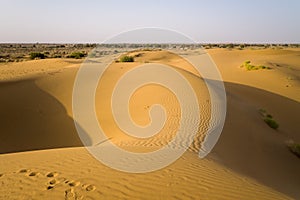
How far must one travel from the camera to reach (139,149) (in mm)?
7309

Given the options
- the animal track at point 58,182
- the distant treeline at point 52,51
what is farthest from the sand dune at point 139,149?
the distant treeline at point 52,51

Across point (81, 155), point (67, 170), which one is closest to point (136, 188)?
point (67, 170)

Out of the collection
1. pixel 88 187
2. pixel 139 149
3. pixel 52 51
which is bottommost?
pixel 139 149

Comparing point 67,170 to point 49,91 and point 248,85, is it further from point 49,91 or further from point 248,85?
point 248,85

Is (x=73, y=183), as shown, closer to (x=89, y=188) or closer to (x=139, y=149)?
(x=89, y=188)

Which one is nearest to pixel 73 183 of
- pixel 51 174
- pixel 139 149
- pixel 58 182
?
pixel 58 182

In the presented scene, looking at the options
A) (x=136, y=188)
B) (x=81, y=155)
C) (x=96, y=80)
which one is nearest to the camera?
(x=136, y=188)

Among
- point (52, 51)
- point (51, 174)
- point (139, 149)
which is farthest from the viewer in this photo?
point (52, 51)

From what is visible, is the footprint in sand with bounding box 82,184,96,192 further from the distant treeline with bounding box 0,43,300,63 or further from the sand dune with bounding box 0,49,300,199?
the distant treeline with bounding box 0,43,300,63

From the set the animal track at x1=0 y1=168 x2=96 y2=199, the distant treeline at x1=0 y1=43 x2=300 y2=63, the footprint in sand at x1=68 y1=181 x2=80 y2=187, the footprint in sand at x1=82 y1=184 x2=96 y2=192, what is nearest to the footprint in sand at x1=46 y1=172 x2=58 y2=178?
the animal track at x1=0 y1=168 x2=96 y2=199

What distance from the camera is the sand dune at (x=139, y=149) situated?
198 inches

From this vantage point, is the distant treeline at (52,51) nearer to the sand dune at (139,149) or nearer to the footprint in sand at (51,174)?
A: the sand dune at (139,149)

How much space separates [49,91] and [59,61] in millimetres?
12572

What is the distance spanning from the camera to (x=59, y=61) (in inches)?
1088
